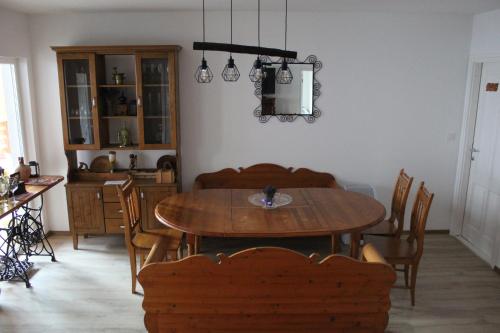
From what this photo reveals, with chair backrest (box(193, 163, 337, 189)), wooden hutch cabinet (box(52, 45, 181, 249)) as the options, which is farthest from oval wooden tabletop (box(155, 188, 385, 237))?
wooden hutch cabinet (box(52, 45, 181, 249))

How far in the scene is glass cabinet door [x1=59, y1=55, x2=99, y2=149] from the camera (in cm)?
428

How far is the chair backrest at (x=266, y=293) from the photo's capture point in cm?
242

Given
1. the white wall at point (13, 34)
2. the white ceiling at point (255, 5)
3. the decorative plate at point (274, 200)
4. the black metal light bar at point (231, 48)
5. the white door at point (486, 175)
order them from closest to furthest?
1. the black metal light bar at point (231, 48)
2. the decorative plate at point (274, 200)
3. the white ceiling at point (255, 5)
4. the white wall at point (13, 34)
5. the white door at point (486, 175)

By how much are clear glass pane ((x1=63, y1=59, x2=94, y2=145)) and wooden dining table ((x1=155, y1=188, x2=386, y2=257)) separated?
1493 millimetres

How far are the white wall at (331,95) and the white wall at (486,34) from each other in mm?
97

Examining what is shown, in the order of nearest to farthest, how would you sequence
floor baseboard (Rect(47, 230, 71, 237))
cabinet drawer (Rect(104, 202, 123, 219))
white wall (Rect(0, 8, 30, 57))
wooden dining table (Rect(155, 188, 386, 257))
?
1. wooden dining table (Rect(155, 188, 386, 257))
2. white wall (Rect(0, 8, 30, 57))
3. cabinet drawer (Rect(104, 202, 123, 219))
4. floor baseboard (Rect(47, 230, 71, 237))

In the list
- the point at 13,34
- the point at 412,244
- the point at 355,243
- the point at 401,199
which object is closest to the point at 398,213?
the point at 401,199

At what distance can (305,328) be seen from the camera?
258 cm

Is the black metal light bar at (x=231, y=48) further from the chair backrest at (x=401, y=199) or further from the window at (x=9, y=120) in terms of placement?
the window at (x=9, y=120)

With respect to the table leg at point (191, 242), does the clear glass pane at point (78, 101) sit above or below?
above

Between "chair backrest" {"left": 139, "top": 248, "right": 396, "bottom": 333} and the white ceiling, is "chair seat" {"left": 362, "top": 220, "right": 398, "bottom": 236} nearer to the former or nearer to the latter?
"chair backrest" {"left": 139, "top": 248, "right": 396, "bottom": 333}

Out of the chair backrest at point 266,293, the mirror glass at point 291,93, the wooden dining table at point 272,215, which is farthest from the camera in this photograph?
the mirror glass at point 291,93

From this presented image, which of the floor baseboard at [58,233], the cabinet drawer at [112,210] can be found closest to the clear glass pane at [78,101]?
the cabinet drawer at [112,210]

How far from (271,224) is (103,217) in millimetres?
2207
